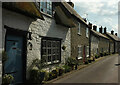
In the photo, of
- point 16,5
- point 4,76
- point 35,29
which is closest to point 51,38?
point 35,29

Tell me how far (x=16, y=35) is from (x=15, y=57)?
1031mm

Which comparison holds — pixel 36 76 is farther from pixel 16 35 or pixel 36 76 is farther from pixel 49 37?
pixel 49 37

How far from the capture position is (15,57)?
265 inches

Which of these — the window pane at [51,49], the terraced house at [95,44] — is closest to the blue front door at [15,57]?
the window pane at [51,49]

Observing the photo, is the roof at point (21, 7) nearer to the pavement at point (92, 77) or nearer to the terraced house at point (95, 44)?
the pavement at point (92, 77)

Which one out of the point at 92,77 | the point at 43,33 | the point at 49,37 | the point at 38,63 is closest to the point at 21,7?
the point at 43,33

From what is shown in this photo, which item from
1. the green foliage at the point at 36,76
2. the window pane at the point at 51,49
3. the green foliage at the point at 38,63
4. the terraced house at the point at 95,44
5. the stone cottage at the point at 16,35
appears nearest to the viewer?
the stone cottage at the point at 16,35

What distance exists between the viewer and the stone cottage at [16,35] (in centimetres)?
598

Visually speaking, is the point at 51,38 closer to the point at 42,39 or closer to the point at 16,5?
the point at 42,39

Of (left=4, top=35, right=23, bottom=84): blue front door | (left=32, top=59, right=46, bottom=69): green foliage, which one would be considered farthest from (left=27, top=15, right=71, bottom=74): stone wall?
(left=4, top=35, right=23, bottom=84): blue front door

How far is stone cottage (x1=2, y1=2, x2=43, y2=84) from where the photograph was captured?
5979 mm

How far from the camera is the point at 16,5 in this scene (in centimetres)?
591

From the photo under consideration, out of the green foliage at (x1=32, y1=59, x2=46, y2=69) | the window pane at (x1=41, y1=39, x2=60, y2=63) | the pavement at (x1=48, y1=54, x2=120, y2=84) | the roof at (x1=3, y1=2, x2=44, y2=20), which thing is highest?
the roof at (x1=3, y1=2, x2=44, y2=20)

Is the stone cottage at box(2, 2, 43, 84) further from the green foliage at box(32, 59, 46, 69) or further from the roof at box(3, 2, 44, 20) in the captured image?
the green foliage at box(32, 59, 46, 69)
